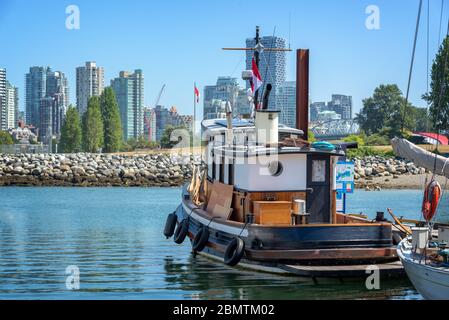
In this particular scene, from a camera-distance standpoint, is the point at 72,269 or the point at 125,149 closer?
the point at 72,269

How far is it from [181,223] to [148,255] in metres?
1.42

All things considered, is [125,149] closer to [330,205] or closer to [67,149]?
[67,149]

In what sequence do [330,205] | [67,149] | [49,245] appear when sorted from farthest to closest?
[67,149] → [49,245] → [330,205]

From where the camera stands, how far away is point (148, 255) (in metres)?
25.1

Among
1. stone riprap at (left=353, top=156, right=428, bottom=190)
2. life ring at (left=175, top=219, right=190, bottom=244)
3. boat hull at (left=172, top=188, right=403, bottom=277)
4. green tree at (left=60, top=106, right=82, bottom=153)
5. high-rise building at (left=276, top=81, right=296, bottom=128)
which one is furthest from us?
green tree at (left=60, top=106, right=82, bottom=153)

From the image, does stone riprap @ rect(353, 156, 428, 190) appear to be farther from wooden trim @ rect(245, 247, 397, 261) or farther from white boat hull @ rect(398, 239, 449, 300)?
white boat hull @ rect(398, 239, 449, 300)

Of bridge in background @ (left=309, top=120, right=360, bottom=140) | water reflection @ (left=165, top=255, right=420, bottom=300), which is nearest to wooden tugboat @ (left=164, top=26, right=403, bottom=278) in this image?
water reflection @ (left=165, top=255, right=420, bottom=300)

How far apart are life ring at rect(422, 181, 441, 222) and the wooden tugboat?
1.78 meters

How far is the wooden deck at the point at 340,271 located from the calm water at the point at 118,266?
1.02 ft

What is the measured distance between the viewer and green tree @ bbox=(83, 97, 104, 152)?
328 feet

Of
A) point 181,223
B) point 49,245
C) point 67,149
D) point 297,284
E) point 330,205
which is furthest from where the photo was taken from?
point 67,149

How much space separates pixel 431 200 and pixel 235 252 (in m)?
4.64

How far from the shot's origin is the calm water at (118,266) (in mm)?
18438
